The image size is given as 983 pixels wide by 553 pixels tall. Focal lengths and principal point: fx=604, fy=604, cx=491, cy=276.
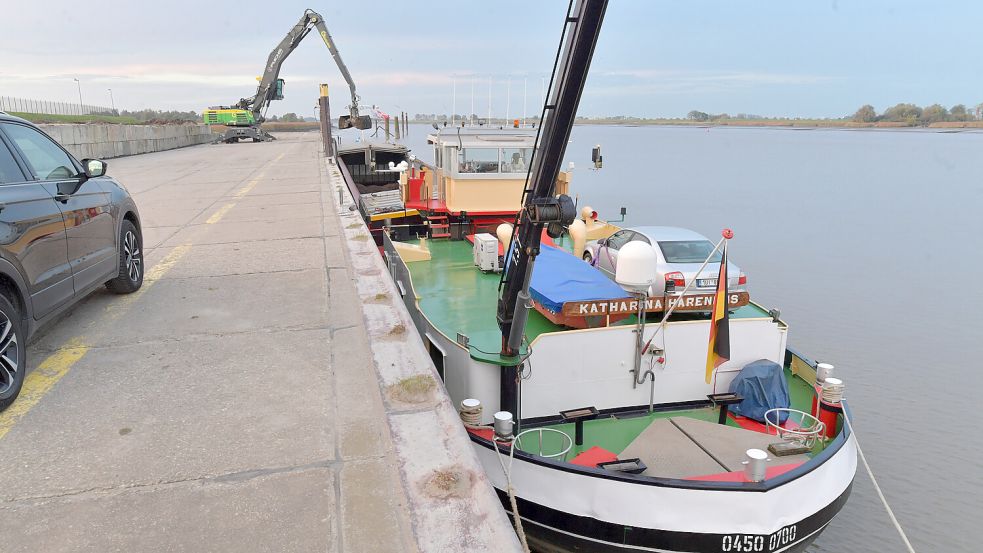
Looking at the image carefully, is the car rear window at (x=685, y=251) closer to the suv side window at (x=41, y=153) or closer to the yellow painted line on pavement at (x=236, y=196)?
the suv side window at (x=41, y=153)

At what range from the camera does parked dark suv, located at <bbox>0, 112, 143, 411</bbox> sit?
412cm

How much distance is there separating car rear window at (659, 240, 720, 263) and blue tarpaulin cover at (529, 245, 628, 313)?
141 cm

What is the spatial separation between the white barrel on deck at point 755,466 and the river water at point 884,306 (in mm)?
4302

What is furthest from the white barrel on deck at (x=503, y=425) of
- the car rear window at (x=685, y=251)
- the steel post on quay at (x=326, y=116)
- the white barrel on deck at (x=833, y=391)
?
the steel post on quay at (x=326, y=116)

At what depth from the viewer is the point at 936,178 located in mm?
65188

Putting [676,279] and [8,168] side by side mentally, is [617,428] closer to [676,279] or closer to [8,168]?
[676,279]

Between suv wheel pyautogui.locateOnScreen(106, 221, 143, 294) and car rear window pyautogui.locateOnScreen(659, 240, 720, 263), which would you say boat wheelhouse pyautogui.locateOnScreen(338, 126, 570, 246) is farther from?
suv wheel pyautogui.locateOnScreen(106, 221, 143, 294)

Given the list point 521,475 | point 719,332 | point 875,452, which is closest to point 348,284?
point 521,475

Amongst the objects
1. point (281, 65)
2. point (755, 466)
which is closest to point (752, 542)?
point (755, 466)

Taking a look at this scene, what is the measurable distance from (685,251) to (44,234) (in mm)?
8487

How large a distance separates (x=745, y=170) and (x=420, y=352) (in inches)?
3058

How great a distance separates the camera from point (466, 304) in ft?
33.0

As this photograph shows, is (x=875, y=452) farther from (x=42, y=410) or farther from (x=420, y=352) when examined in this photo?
(x=42, y=410)

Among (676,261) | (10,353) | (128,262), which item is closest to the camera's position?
(10,353)
